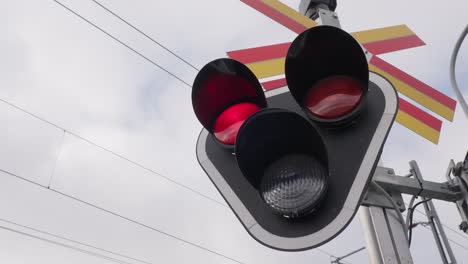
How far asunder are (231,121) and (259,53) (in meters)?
0.75

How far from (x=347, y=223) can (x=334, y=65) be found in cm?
46

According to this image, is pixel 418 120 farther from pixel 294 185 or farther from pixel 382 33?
pixel 294 185

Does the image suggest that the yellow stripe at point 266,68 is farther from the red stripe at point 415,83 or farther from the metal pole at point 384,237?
the metal pole at point 384,237

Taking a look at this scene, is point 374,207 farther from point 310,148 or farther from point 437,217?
point 437,217

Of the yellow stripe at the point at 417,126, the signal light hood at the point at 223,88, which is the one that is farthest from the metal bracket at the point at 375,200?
the yellow stripe at the point at 417,126

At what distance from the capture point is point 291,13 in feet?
6.88

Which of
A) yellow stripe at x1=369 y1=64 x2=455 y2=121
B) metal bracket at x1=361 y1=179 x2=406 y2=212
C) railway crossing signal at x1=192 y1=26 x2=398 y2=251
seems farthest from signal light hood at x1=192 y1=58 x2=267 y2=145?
yellow stripe at x1=369 y1=64 x2=455 y2=121

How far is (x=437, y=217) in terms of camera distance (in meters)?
1.85

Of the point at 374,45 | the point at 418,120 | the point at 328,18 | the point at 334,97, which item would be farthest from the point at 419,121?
the point at 334,97

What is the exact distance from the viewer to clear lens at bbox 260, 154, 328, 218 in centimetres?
102

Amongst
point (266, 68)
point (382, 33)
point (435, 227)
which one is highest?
point (382, 33)

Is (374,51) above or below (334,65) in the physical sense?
below

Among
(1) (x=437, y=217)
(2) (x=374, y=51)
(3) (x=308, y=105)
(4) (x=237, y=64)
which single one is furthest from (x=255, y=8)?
(1) (x=437, y=217)

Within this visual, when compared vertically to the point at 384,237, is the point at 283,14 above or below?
above
